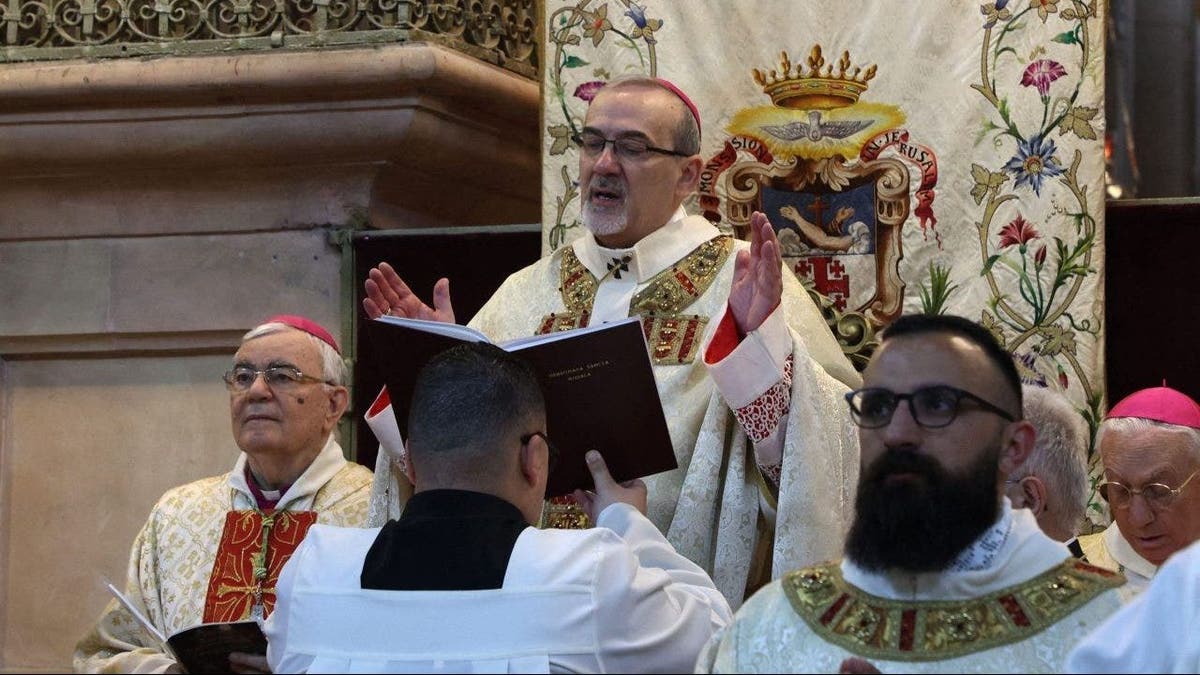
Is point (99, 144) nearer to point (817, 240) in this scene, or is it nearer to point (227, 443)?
point (227, 443)

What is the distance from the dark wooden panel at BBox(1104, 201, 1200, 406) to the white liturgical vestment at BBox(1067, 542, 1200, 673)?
3.10 meters

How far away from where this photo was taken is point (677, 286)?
605cm

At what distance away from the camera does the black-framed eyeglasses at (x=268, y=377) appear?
6379mm

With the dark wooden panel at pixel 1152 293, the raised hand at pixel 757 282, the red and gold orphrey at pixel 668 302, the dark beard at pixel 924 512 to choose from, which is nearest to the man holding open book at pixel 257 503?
the red and gold orphrey at pixel 668 302

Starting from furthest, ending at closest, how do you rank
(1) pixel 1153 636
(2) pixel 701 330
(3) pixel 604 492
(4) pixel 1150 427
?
(4) pixel 1150 427, (2) pixel 701 330, (3) pixel 604 492, (1) pixel 1153 636

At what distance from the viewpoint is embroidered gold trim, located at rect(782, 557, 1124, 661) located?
4086mm

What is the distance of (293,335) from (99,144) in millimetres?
1504

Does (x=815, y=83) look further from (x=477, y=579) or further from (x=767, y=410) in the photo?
(x=477, y=579)

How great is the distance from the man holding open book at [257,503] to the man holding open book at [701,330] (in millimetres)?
562

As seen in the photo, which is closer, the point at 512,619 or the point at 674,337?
the point at 512,619

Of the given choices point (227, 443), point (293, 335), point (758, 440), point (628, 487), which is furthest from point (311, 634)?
point (227, 443)

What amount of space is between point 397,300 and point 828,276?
160cm

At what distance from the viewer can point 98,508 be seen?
25.5ft

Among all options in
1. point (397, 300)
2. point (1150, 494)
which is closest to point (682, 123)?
point (397, 300)
